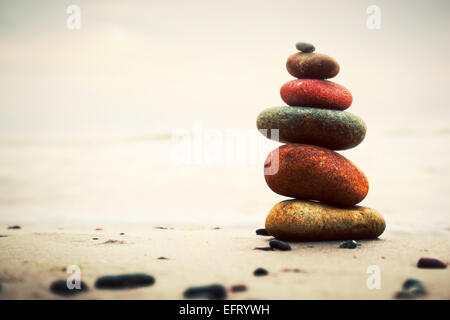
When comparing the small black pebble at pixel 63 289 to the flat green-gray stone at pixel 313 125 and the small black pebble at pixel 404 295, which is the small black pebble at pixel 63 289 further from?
the flat green-gray stone at pixel 313 125

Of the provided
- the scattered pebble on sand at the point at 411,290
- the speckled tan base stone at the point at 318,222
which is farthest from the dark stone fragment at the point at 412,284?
the speckled tan base stone at the point at 318,222

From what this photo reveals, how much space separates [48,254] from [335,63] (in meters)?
5.50

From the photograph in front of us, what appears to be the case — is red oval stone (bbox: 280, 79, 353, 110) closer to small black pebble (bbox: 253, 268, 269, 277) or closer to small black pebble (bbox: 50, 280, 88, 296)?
small black pebble (bbox: 253, 268, 269, 277)

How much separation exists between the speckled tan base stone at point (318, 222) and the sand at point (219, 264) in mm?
217

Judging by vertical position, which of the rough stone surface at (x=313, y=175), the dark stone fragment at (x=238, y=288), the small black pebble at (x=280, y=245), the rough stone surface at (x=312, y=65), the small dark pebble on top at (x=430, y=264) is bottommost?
the small black pebble at (x=280, y=245)

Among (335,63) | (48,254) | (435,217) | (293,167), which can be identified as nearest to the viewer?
(48,254)

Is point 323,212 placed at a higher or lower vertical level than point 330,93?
lower

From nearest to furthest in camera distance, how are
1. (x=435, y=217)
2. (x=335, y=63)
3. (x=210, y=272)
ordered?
(x=210, y=272) → (x=335, y=63) → (x=435, y=217)

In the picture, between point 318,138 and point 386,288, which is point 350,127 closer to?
point 318,138

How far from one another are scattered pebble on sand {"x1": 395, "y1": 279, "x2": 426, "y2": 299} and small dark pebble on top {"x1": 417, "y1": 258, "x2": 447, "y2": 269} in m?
0.93

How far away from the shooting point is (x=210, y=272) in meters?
5.16

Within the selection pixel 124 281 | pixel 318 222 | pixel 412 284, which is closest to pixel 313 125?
pixel 318 222

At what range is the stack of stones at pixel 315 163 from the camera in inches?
277

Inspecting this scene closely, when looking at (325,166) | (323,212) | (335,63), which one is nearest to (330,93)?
(335,63)
